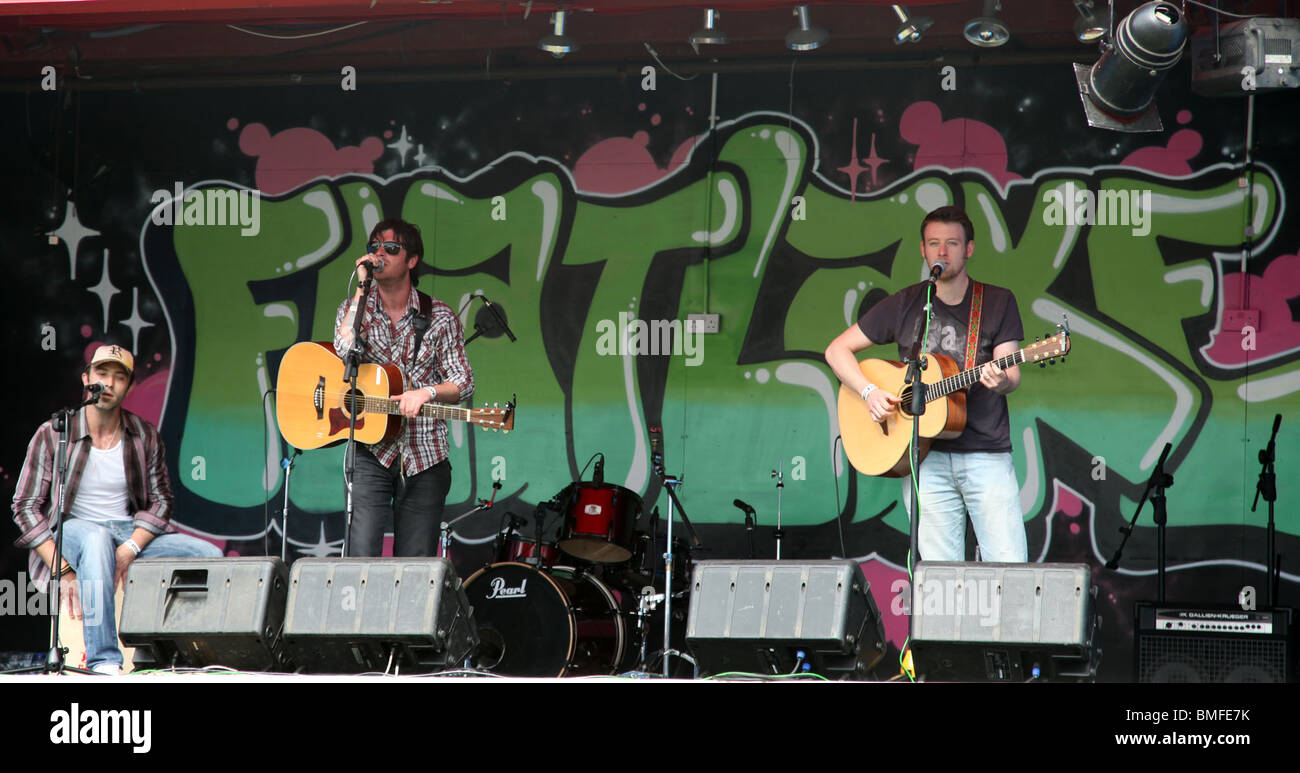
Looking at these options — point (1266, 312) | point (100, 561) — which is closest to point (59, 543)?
point (100, 561)

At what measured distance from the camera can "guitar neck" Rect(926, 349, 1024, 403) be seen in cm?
524

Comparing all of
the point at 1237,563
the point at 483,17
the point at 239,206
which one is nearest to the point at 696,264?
the point at 483,17

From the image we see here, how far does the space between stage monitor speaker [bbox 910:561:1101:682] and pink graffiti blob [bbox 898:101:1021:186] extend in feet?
13.7

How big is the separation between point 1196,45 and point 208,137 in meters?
6.07

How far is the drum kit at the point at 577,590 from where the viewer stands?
6.76 metres

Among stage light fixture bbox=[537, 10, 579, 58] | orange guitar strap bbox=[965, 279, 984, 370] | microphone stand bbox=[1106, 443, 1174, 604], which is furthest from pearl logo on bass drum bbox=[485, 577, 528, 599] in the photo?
microphone stand bbox=[1106, 443, 1174, 604]

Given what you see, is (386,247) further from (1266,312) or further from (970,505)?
(1266,312)

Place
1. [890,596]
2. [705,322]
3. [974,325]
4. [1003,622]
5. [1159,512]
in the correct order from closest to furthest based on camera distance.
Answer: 1. [1003,622]
2. [974,325]
3. [1159,512]
4. [890,596]
5. [705,322]

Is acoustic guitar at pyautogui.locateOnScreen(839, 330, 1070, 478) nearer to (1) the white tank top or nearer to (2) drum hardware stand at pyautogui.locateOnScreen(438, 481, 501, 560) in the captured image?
(2) drum hardware stand at pyautogui.locateOnScreen(438, 481, 501, 560)

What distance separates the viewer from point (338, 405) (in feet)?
19.0

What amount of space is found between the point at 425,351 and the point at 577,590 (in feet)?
5.79

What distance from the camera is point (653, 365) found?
26.9 ft

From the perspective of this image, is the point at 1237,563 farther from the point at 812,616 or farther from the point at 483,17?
the point at 483,17
